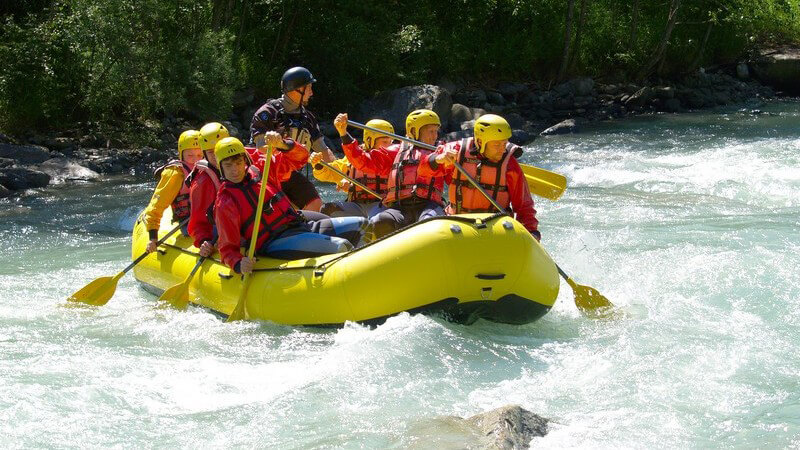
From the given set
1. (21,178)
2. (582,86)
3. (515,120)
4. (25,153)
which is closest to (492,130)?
(21,178)

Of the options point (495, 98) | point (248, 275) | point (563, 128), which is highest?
point (248, 275)

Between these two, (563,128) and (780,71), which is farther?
(780,71)

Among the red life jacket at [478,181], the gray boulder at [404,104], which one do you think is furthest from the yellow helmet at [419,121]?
the gray boulder at [404,104]

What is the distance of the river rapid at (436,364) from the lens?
177 inches

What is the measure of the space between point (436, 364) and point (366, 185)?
255 centimetres

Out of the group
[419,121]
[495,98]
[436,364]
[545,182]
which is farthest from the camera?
[495,98]

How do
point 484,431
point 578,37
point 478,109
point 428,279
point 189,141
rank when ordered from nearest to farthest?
point 484,431
point 428,279
point 189,141
point 478,109
point 578,37

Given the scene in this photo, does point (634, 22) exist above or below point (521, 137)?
above

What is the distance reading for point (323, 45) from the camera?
17.0m

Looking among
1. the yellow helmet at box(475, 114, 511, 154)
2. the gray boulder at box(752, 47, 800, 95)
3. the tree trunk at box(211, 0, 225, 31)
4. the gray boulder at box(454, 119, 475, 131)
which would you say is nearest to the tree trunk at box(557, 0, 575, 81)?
the gray boulder at box(454, 119, 475, 131)

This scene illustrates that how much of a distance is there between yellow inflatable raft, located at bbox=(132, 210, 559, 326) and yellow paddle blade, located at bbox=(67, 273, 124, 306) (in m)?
1.46

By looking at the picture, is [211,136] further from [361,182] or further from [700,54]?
[700,54]

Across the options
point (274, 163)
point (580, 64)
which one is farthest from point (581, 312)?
point (580, 64)

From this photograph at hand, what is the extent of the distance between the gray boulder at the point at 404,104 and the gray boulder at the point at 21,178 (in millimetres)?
6087
